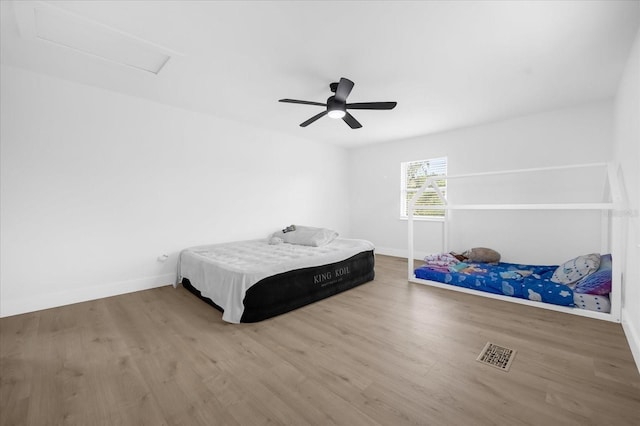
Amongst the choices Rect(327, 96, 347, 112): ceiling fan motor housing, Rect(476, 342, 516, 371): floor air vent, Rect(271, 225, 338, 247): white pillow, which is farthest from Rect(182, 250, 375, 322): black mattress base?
Rect(327, 96, 347, 112): ceiling fan motor housing

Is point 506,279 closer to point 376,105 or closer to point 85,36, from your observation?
point 376,105

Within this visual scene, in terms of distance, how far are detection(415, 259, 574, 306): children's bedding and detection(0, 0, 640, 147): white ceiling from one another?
7.41ft

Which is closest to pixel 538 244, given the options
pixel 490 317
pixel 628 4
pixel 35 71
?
pixel 490 317

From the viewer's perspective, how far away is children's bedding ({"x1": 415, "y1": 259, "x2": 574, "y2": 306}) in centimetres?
269

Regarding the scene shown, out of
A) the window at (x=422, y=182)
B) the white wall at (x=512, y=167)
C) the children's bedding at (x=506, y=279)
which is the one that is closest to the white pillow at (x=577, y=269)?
the children's bedding at (x=506, y=279)

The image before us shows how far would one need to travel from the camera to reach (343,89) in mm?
2611

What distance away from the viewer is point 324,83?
2.98 meters

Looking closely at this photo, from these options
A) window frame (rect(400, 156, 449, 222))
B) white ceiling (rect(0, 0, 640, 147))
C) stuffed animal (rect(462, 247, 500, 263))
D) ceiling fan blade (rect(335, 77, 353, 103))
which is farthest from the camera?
window frame (rect(400, 156, 449, 222))

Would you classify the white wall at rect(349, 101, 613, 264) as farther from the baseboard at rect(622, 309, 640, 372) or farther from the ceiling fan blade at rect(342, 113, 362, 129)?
the ceiling fan blade at rect(342, 113, 362, 129)

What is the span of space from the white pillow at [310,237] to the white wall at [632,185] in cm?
307

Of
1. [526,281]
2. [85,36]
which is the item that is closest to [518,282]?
[526,281]

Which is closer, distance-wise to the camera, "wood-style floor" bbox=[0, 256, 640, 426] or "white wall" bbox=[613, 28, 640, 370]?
"wood-style floor" bbox=[0, 256, 640, 426]

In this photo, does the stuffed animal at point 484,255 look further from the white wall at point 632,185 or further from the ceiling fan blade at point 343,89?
the ceiling fan blade at point 343,89

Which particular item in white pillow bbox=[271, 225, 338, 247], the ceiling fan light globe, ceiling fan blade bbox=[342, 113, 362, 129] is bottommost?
white pillow bbox=[271, 225, 338, 247]
